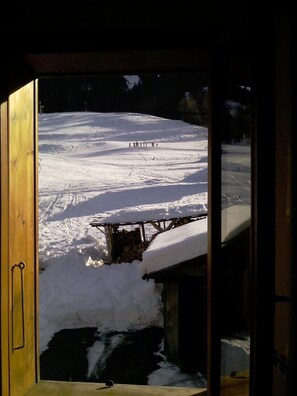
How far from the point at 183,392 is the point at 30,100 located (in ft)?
5.86

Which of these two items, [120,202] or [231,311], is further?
[120,202]

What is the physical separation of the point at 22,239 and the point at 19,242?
5cm

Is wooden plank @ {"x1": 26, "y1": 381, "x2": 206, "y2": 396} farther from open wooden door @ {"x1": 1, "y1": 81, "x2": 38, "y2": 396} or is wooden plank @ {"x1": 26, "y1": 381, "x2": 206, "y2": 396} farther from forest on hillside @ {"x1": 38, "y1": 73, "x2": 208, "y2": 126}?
forest on hillside @ {"x1": 38, "y1": 73, "x2": 208, "y2": 126}

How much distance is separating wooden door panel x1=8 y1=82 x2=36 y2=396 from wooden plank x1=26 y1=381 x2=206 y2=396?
0.08 meters

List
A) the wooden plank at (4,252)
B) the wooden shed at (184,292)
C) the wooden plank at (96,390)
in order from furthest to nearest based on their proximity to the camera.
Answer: the wooden shed at (184,292)
the wooden plank at (96,390)
the wooden plank at (4,252)

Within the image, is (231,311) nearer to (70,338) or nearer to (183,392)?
(183,392)

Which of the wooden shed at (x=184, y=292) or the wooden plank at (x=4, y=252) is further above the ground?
the wooden plank at (x=4, y=252)

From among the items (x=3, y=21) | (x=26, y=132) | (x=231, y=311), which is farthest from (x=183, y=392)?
(x=3, y=21)

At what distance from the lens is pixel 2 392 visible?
217cm

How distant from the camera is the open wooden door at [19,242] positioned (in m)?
2.19

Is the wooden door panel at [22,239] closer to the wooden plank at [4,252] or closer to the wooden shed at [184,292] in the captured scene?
the wooden plank at [4,252]

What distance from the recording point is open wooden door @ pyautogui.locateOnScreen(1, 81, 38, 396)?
2186mm

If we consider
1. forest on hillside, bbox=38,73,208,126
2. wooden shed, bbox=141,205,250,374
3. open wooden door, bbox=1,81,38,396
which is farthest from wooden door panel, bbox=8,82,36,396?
forest on hillside, bbox=38,73,208,126

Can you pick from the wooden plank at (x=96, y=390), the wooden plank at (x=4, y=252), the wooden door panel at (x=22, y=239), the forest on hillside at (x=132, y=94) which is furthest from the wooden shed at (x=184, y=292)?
the forest on hillside at (x=132, y=94)
